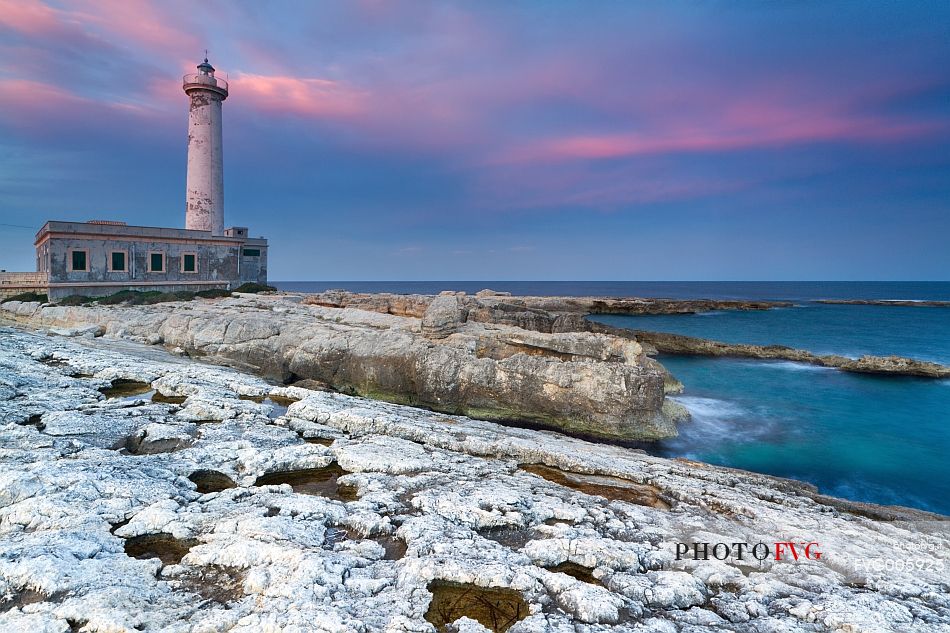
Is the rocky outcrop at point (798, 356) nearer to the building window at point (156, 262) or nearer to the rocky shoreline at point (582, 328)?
the rocky shoreline at point (582, 328)

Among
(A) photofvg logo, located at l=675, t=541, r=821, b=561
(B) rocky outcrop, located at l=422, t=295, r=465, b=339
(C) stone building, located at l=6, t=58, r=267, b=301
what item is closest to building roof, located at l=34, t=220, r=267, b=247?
(C) stone building, located at l=6, t=58, r=267, b=301

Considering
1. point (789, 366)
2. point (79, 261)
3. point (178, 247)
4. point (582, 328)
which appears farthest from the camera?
point (178, 247)

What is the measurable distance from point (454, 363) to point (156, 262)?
1137 inches

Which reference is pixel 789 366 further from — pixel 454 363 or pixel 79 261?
pixel 79 261

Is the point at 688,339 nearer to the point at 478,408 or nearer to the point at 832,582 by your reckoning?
the point at 478,408

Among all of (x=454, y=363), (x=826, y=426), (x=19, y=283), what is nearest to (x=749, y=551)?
(x=454, y=363)

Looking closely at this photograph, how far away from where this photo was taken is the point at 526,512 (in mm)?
6258

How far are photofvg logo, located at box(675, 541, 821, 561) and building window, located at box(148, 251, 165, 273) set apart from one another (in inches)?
1506

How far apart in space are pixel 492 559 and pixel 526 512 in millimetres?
1348

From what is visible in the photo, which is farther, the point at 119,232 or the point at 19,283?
the point at 19,283

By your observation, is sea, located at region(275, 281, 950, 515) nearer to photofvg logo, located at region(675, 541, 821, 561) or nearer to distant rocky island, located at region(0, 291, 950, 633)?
distant rocky island, located at region(0, 291, 950, 633)

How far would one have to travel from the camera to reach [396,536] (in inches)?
217

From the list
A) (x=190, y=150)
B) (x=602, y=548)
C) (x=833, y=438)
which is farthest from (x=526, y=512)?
(x=190, y=150)

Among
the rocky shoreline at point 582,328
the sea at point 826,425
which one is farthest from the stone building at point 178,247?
the sea at point 826,425
